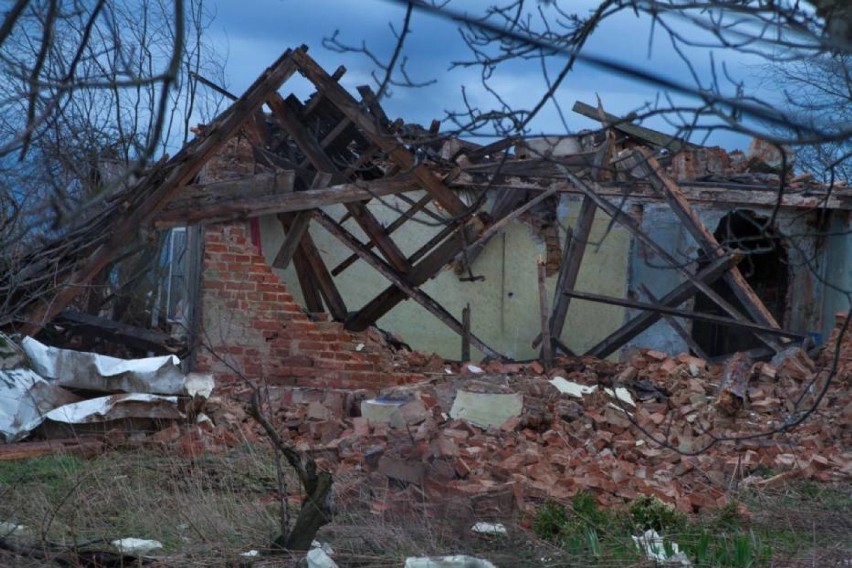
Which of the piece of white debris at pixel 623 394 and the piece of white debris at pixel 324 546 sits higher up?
the piece of white debris at pixel 623 394

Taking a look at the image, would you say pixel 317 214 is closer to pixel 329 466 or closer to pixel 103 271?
pixel 103 271

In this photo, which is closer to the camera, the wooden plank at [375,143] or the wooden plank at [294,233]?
the wooden plank at [375,143]

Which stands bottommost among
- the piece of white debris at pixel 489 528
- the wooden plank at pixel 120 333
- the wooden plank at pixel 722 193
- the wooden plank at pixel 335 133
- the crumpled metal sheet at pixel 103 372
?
the piece of white debris at pixel 489 528

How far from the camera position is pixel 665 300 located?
12812mm

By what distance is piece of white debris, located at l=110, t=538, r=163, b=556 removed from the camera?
215 inches

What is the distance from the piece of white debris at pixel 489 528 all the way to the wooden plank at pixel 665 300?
20.5 ft

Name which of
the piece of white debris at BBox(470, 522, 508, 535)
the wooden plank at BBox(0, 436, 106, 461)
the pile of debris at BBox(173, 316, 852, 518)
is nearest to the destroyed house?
the pile of debris at BBox(173, 316, 852, 518)

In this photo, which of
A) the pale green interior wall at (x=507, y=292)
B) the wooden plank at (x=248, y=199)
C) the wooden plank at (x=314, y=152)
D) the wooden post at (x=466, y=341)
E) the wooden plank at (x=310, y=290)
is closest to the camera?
the wooden plank at (x=248, y=199)

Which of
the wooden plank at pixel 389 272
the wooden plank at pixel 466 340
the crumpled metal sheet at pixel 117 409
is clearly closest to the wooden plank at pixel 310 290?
the wooden plank at pixel 389 272

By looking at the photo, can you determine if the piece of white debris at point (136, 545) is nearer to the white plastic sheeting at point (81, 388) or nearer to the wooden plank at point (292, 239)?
the white plastic sheeting at point (81, 388)

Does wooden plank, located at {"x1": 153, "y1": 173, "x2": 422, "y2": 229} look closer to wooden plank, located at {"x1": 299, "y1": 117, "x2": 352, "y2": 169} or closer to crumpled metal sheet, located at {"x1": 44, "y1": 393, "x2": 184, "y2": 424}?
wooden plank, located at {"x1": 299, "y1": 117, "x2": 352, "y2": 169}

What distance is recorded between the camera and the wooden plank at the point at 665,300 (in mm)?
12328

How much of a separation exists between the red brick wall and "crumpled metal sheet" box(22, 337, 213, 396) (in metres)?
1.69

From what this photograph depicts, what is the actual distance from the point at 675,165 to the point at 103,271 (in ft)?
27.6
